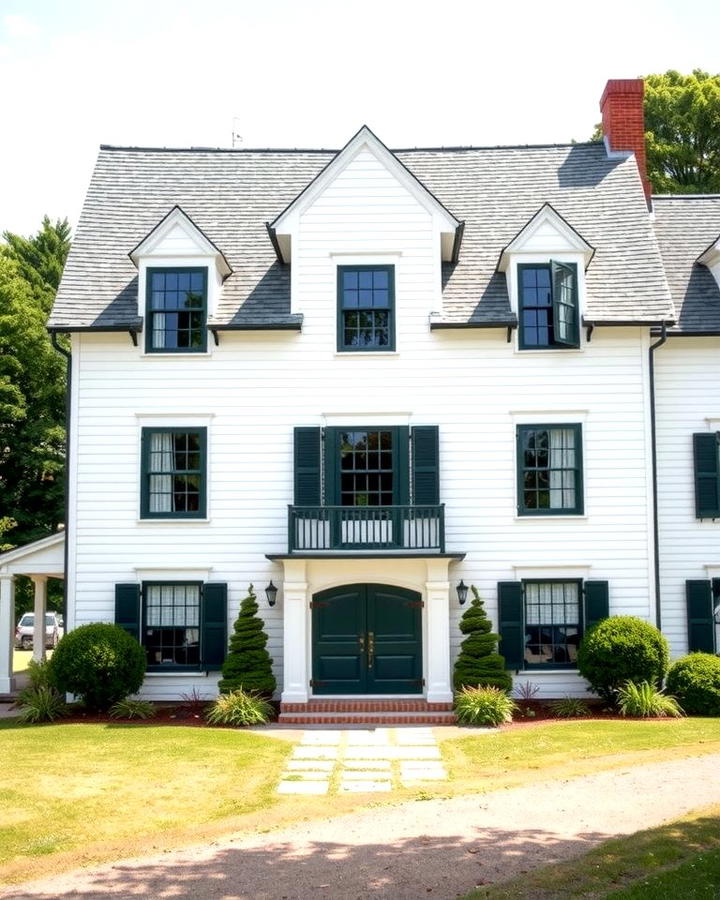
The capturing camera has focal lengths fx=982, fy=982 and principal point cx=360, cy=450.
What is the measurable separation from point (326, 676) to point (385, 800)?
7.74 metres

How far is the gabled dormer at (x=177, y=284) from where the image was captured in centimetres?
2141

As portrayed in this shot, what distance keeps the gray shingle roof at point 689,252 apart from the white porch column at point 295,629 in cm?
998

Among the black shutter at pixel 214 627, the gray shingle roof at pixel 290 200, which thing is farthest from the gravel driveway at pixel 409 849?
the gray shingle roof at pixel 290 200

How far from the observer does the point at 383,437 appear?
21.2 metres

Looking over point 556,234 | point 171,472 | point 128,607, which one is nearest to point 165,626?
point 128,607

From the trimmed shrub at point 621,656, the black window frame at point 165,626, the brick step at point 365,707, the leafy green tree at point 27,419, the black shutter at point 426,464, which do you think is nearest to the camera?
the trimmed shrub at point 621,656

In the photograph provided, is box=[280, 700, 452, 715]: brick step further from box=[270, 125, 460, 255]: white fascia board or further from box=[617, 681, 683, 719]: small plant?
box=[270, 125, 460, 255]: white fascia board

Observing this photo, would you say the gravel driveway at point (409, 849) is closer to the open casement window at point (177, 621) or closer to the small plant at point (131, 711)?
the small plant at point (131, 711)

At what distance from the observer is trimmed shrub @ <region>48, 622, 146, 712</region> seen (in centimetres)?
1917

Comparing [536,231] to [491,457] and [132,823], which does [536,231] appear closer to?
[491,457]

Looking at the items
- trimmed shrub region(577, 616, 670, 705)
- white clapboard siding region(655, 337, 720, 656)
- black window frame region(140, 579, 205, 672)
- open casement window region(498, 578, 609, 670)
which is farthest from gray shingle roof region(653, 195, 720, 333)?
black window frame region(140, 579, 205, 672)

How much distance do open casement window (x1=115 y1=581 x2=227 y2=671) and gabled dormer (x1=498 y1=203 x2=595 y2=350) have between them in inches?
344

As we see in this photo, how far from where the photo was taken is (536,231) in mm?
21516

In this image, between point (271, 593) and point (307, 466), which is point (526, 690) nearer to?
point (271, 593)
